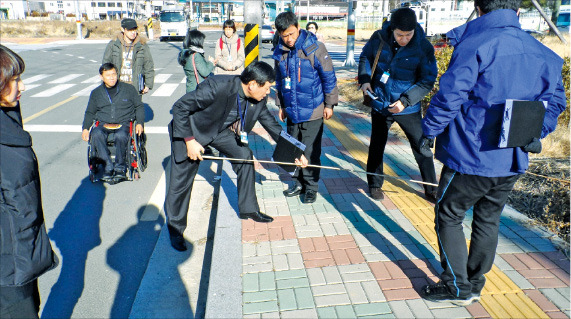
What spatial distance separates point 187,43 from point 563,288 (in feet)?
16.3

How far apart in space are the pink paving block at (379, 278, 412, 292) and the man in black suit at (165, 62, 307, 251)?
129cm

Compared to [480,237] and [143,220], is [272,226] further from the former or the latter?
[480,237]

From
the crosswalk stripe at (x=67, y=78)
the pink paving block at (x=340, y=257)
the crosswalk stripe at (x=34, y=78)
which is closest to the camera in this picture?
the pink paving block at (x=340, y=257)

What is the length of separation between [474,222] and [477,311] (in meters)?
0.58

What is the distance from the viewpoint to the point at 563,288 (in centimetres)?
294

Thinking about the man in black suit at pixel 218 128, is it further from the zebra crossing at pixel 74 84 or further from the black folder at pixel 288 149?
the zebra crossing at pixel 74 84

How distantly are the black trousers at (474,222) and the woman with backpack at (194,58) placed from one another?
13.3 ft

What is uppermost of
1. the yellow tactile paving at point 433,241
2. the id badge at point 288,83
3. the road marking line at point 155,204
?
the id badge at point 288,83

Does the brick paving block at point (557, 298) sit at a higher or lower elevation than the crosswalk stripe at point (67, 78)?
lower

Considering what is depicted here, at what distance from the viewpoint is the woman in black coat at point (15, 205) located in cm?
194

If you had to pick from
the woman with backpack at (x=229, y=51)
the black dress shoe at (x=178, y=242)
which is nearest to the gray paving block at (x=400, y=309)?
the black dress shoe at (x=178, y=242)

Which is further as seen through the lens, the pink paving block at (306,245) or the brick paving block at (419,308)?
the pink paving block at (306,245)

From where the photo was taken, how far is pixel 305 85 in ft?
13.7

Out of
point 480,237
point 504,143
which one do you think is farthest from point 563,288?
point 504,143
